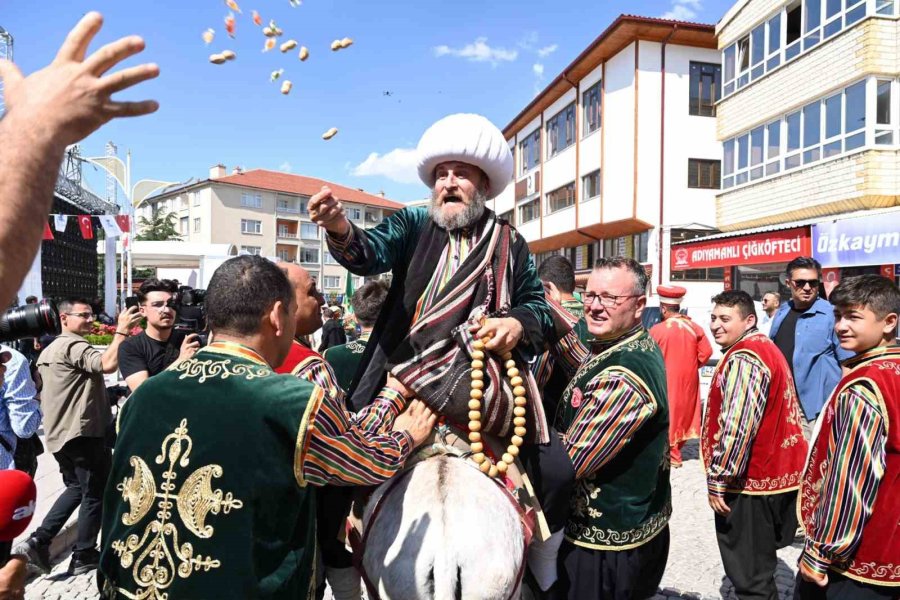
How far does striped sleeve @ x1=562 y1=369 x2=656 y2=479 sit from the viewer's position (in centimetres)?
270

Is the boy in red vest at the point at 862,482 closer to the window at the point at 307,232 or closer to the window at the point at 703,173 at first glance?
the window at the point at 703,173

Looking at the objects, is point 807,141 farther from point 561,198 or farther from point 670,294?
point 561,198

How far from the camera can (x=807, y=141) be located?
17.0 m

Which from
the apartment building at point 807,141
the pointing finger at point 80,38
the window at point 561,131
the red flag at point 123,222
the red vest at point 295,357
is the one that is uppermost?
the window at point 561,131

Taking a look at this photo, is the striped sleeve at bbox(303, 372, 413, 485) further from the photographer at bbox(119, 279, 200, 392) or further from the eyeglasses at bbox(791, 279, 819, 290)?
the eyeglasses at bbox(791, 279, 819, 290)

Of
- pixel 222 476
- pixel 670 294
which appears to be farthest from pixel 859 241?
pixel 222 476

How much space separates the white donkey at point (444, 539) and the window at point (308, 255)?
5875cm

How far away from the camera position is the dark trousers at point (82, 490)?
5.12m

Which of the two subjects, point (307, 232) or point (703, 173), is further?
point (307, 232)

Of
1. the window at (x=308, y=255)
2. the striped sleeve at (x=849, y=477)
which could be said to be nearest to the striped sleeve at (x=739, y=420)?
the striped sleeve at (x=849, y=477)

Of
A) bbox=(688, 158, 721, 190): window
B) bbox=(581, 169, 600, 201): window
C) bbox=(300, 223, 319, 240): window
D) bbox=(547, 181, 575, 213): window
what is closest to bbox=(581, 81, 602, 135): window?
bbox=(581, 169, 600, 201): window

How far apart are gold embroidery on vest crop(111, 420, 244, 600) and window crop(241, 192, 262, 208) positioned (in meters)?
53.9

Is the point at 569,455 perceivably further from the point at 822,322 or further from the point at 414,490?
the point at 822,322

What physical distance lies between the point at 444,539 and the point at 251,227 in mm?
55665
